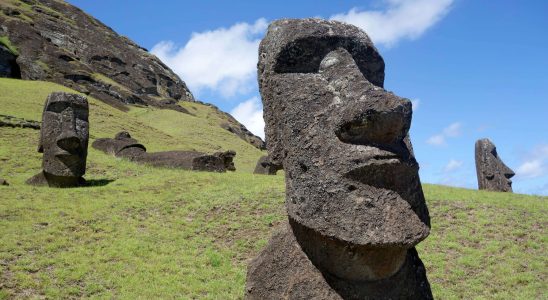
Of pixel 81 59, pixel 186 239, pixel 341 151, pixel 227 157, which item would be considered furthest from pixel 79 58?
pixel 341 151

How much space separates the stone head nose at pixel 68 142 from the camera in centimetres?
1392

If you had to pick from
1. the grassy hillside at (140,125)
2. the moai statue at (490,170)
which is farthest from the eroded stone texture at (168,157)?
the moai statue at (490,170)

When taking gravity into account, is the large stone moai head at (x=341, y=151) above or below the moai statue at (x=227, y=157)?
below

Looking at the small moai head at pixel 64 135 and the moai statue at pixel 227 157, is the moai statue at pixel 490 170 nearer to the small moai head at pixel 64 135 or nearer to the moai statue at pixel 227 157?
the moai statue at pixel 227 157

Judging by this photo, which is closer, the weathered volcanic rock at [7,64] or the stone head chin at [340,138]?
the stone head chin at [340,138]

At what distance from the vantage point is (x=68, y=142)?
45.9ft

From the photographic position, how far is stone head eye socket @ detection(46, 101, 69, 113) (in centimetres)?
1443

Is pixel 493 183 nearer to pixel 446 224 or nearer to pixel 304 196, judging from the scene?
pixel 446 224

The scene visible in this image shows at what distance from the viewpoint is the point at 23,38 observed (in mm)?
51438

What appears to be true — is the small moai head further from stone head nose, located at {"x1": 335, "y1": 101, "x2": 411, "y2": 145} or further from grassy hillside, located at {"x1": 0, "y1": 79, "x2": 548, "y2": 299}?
stone head nose, located at {"x1": 335, "y1": 101, "x2": 411, "y2": 145}

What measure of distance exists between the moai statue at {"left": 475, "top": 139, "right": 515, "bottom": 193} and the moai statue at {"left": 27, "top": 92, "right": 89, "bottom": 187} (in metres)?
Answer: 13.3

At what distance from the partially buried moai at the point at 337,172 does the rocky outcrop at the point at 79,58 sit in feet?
144

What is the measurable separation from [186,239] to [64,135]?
5.90m

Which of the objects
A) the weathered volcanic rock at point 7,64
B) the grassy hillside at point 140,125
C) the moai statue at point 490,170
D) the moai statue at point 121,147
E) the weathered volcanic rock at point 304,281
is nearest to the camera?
the weathered volcanic rock at point 304,281
